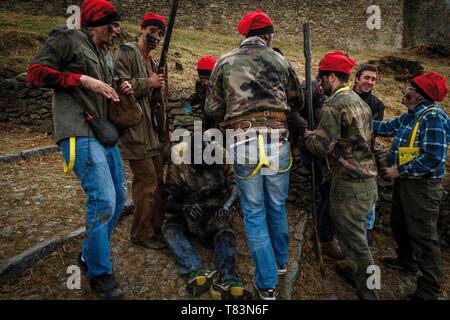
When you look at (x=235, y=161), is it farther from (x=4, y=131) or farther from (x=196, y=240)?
(x=4, y=131)

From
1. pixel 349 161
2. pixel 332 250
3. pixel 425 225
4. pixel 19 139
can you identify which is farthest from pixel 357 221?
pixel 19 139

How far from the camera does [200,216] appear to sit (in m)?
3.27

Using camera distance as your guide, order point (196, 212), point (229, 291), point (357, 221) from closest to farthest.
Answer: point (229, 291), point (357, 221), point (196, 212)

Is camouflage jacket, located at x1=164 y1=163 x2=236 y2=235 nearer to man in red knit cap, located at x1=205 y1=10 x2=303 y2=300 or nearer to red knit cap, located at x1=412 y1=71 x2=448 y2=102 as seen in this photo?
man in red knit cap, located at x1=205 y1=10 x2=303 y2=300

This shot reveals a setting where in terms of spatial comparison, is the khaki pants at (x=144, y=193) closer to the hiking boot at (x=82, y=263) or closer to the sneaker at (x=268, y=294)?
the hiking boot at (x=82, y=263)

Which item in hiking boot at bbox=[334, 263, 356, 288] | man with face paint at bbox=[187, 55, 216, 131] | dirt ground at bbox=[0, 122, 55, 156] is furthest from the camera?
dirt ground at bbox=[0, 122, 55, 156]

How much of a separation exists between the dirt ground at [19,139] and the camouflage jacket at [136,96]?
4140mm

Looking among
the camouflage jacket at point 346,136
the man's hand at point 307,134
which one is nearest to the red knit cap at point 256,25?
the camouflage jacket at point 346,136

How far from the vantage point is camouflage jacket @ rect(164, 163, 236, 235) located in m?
3.51

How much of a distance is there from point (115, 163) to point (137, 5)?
16.5 meters

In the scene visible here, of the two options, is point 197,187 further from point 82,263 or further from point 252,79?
point 252,79

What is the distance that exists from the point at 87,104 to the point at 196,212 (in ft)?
4.99

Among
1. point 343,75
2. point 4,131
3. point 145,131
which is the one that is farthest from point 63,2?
point 343,75

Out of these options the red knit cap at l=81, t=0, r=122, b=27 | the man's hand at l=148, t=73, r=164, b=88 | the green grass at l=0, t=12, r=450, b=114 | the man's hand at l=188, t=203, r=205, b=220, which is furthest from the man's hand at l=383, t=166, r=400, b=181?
the green grass at l=0, t=12, r=450, b=114
